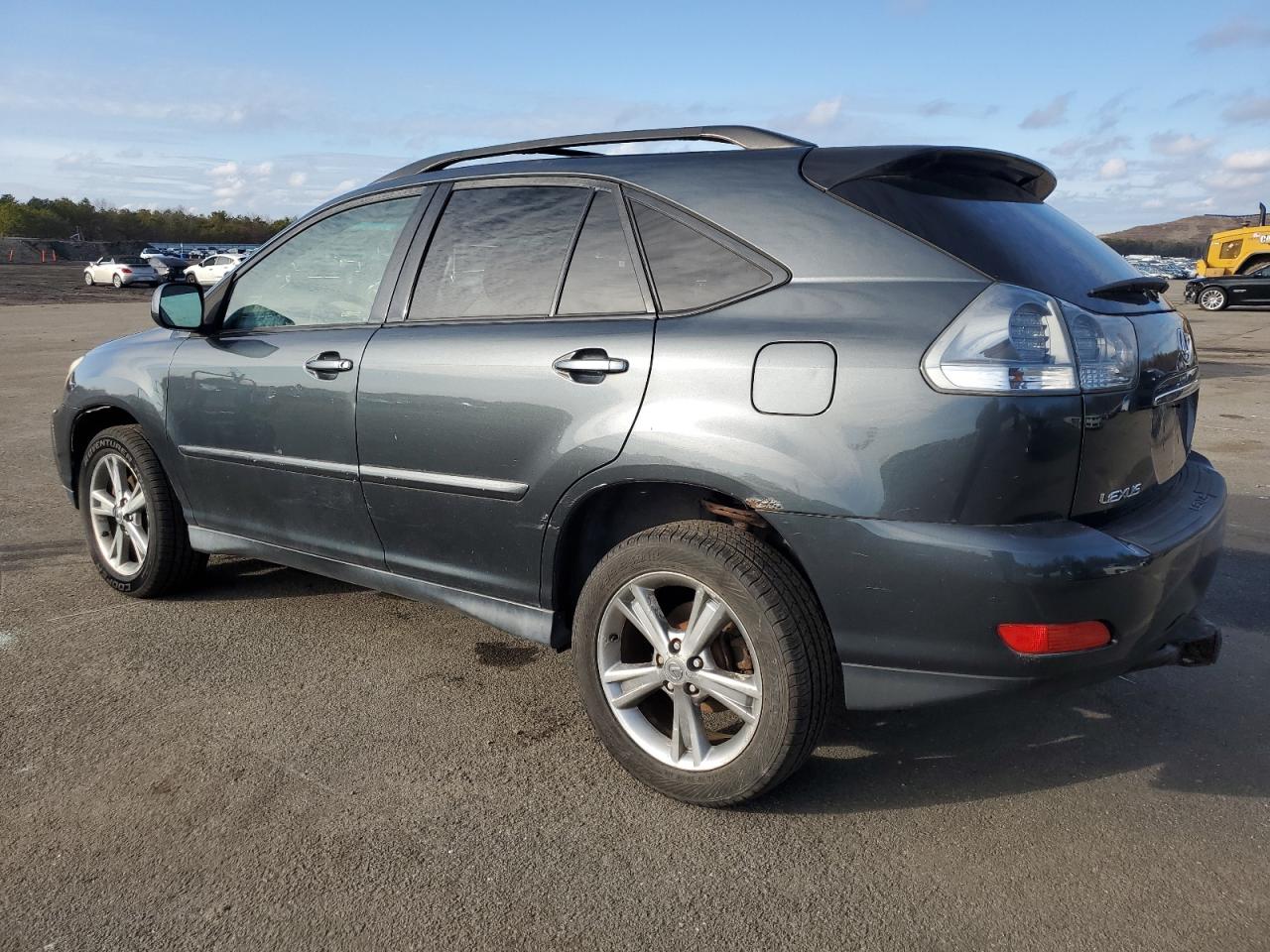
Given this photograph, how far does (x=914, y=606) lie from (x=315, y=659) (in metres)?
2.31

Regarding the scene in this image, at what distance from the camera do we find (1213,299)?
1118 inches

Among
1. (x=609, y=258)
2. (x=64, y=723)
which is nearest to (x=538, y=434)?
(x=609, y=258)

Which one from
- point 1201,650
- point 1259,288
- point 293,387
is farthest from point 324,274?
point 1259,288

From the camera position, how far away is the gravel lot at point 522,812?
92.8 inches

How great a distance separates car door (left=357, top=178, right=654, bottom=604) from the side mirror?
1033 mm

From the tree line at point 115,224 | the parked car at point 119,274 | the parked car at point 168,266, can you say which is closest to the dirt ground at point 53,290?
the parked car at point 119,274

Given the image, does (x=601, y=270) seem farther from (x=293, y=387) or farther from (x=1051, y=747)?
(x=1051, y=747)

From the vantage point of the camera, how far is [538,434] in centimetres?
303

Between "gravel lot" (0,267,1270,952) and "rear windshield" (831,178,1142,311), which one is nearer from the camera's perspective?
"gravel lot" (0,267,1270,952)

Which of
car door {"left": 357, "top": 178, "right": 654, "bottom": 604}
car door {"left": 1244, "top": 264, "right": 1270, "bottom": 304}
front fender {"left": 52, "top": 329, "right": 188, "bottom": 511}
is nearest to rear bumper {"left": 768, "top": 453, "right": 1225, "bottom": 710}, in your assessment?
car door {"left": 357, "top": 178, "right": 654, "bottom": 604}

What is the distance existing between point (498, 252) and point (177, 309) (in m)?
1.51

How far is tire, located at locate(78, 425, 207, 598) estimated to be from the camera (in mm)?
4348

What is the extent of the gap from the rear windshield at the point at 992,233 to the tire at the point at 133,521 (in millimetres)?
3077

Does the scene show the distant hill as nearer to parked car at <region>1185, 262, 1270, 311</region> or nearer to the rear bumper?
parked car at <region>1185, 262, 1270, 311</region>
